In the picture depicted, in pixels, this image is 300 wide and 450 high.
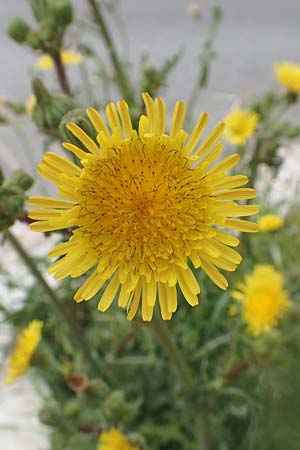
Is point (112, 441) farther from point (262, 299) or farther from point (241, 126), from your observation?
point (241, 126)

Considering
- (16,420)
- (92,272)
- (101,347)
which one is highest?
(92,272)

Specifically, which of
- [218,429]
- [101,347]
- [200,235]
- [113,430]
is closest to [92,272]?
[200,235]

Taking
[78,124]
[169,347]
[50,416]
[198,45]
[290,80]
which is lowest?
[50,416]

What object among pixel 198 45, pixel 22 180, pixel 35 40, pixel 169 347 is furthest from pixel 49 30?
pixel 198 45

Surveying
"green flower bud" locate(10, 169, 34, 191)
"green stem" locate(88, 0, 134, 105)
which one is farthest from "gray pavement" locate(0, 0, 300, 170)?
"green flower bud" locate(10, 169, 34, 191)

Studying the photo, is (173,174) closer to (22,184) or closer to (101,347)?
(22,184)

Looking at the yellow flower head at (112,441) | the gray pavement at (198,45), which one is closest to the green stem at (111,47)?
the yellow flower head at (112,441)
